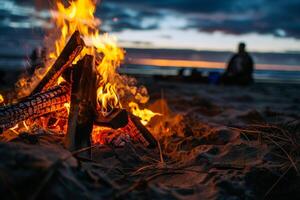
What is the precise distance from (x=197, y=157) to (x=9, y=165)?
2432mm

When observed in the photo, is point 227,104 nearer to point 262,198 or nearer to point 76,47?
point 76,47

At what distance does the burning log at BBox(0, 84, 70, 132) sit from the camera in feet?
14.4

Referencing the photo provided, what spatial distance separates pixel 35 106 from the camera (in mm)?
4691

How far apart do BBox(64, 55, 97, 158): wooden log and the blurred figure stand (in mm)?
12659

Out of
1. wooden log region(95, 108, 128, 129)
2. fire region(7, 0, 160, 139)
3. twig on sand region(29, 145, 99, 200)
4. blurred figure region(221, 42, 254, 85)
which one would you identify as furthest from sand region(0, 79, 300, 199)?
blurred figure region(221, 42, 254, 85)

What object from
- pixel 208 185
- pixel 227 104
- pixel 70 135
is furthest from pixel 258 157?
pixel 227 104

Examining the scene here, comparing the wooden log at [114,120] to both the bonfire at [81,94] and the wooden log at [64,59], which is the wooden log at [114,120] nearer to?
the bonfire at [81,94]

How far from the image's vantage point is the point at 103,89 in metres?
5.54

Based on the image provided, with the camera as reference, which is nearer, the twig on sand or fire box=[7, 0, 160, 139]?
the twig on sand

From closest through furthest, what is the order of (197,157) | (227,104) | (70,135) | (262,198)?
1. (262,198)
2. (70,135)
3. (197,157)
4. (227,104)

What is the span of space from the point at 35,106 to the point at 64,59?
79 cm

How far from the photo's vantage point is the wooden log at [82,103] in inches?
174

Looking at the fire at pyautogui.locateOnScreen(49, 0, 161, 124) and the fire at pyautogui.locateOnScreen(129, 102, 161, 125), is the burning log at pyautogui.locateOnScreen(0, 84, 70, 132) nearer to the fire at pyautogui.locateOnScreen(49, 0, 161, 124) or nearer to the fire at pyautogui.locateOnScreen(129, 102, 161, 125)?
the fire at pyautogui.locateOnScreen(49, 0, 161, 124)

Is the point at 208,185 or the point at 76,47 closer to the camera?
the point at 208,185
